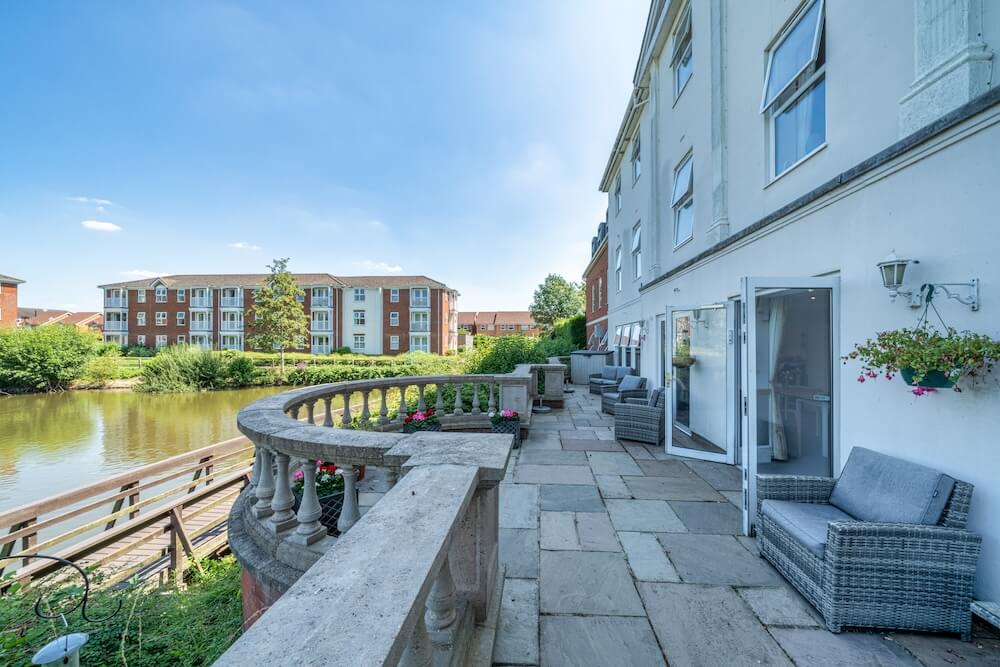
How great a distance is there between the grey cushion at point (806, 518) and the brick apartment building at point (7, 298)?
54.6m

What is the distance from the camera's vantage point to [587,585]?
2488 millimetres

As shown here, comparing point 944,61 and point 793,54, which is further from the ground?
point 793,54

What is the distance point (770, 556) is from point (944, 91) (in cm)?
351

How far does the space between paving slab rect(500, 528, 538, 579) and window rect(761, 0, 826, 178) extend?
15.7ft

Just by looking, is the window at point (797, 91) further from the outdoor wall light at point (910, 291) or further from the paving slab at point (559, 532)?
the paving slab at point (559, 532)

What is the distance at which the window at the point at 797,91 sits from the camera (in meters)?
3.95

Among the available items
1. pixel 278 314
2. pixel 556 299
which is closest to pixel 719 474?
pixel 278 314

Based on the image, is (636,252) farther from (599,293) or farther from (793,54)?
(599,293)

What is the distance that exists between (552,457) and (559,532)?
211 centimetres

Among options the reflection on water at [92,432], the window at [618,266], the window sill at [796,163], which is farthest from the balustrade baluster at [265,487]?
the window at [618,266]

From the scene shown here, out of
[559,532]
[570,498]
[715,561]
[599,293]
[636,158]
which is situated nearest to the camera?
[715,561]

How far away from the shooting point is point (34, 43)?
8.07 m

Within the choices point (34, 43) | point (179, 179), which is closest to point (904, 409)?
point (34, 43)

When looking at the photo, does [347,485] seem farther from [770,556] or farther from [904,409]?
[904,409]
